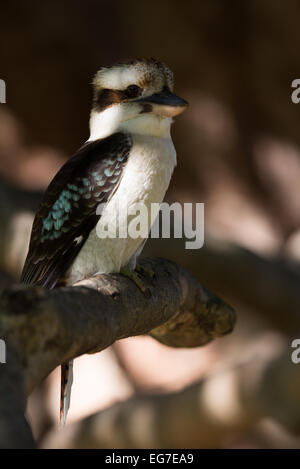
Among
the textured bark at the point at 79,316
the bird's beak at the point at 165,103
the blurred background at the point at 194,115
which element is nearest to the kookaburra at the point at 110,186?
the bird's beak at the point at 165,103

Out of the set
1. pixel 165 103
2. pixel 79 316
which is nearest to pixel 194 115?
pixel 165 103

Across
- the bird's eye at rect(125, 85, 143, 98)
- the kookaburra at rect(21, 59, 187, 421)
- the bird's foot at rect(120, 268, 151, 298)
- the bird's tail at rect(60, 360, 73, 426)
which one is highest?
the bird's eye at rect(125, 85, 143, 98)

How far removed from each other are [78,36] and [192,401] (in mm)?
2157

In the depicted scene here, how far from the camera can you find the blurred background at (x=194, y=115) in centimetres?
368

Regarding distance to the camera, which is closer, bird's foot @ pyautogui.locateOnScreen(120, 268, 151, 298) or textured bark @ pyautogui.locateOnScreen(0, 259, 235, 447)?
textured bark @ pyautogui.locateOnScreen(0, 259, 235, 447)

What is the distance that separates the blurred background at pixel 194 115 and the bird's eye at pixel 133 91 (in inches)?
72.3

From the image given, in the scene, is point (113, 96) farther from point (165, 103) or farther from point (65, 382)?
point (65, 382)

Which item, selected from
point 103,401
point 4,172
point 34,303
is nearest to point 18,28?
point 4,172

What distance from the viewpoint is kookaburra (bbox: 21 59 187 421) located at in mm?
1676

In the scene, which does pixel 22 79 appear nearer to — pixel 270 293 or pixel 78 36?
pixel 78 36

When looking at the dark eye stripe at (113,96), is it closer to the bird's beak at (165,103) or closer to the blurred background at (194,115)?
the bird's beak at (165,103)

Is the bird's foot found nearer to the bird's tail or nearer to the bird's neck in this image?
the bird's tail

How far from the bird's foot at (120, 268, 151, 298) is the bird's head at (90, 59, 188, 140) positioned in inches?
14.0

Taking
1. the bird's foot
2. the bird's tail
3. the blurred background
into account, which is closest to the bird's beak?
the bird's foot
